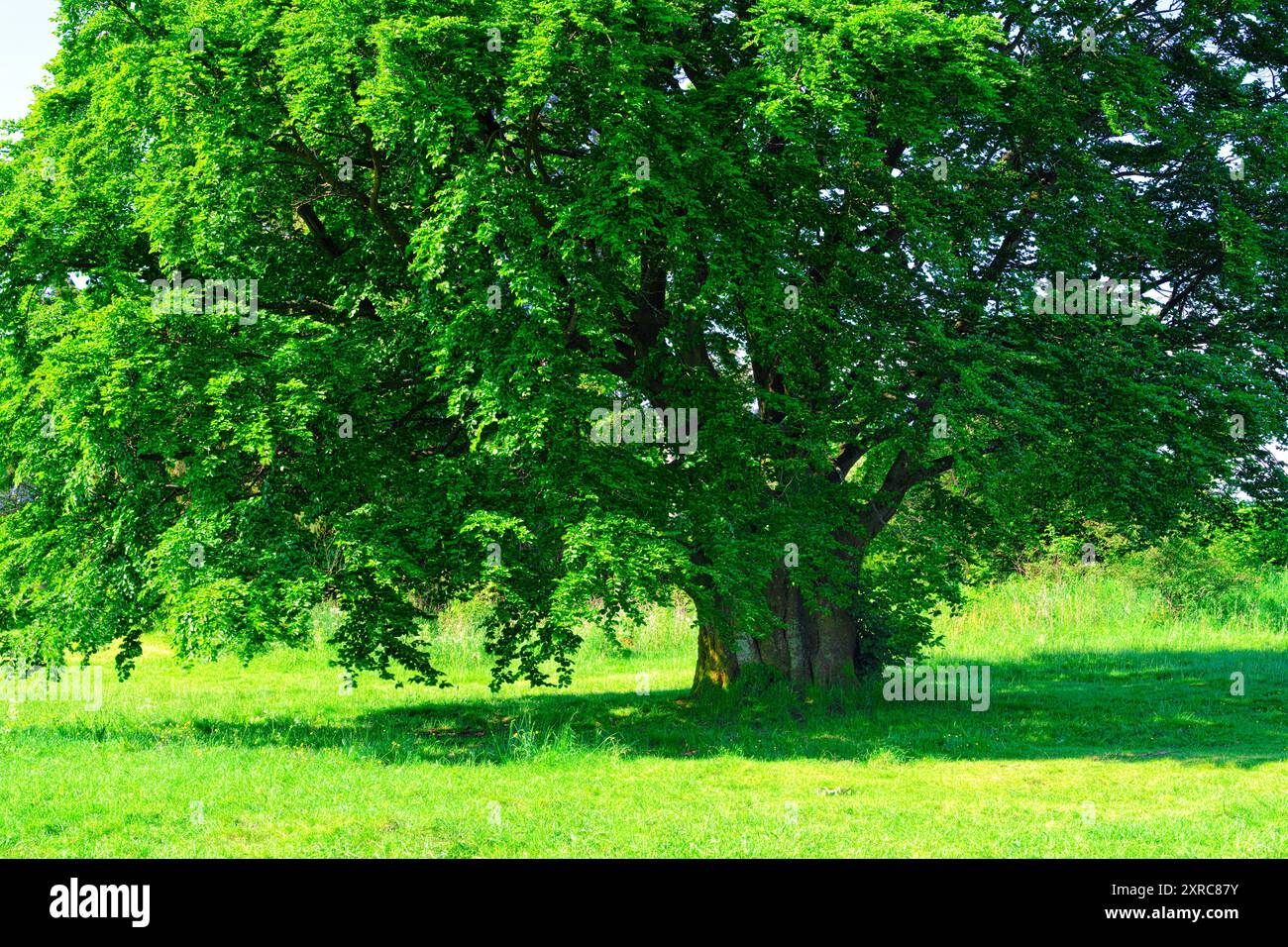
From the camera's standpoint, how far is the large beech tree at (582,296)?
1323cm

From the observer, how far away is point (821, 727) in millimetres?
16312

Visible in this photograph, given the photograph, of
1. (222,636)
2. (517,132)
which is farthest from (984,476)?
(222,636)

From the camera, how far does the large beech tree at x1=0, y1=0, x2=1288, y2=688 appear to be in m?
13.2

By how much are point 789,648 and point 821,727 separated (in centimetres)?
183

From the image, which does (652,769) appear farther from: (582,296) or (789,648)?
(582,296)

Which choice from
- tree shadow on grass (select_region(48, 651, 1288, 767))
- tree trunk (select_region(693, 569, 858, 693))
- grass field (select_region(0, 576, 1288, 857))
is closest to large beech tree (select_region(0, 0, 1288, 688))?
tree shadow on grass (select_region(48, 651, 1288, 767))

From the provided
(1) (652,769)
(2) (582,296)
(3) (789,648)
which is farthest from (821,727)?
(2) (582,296)

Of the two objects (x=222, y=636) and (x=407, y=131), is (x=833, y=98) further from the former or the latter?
(x=222, y=636)

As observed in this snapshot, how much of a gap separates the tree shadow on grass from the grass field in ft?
0.23

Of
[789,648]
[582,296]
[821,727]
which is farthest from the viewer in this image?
[789,648]

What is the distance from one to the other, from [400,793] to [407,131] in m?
7.44

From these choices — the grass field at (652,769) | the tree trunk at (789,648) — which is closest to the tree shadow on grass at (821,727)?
the grass field at (652,769)

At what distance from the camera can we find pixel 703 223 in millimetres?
13938

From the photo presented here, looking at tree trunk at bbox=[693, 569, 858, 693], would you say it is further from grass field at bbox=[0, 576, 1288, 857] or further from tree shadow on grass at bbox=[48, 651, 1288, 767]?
grass field at bbox=[0, 576, 1288, 857]
